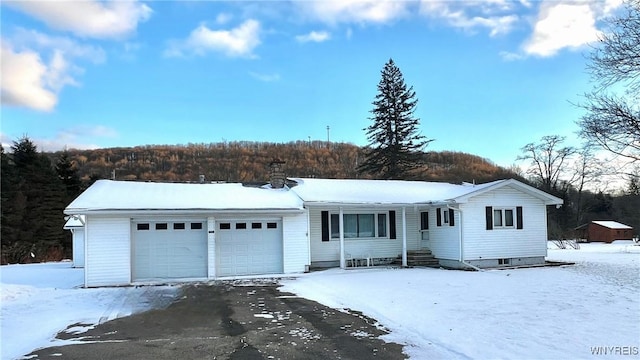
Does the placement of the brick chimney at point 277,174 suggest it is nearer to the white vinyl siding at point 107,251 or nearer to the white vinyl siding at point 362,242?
the white vinyl siding at point 362,242

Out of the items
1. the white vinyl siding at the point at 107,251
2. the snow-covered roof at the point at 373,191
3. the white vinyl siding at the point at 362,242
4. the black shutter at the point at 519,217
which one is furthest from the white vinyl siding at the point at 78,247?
the black shutter at the point at 519,217

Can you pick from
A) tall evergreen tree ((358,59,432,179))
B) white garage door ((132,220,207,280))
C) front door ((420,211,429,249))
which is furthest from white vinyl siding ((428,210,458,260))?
tall evergreen tree ((358,59,432,179))

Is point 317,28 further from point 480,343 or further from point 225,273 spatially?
point 480,343

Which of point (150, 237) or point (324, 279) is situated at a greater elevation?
point (150, 237)

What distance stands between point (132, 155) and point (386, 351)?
173 feet

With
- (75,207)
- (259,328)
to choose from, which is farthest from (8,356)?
(75,207)

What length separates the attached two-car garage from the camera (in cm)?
1559

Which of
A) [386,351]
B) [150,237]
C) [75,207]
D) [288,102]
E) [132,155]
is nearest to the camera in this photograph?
[386,351]

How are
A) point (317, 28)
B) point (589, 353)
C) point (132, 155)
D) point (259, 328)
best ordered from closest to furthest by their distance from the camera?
point (589, 353), point (259, 328), point (317, 28), point (132, 155)

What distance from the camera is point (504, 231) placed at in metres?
18.3

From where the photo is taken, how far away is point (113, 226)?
14.9 m

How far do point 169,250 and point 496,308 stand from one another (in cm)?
1091

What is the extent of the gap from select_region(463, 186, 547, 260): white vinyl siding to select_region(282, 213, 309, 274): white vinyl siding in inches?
237

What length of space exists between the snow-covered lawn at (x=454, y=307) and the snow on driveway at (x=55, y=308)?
2cm
